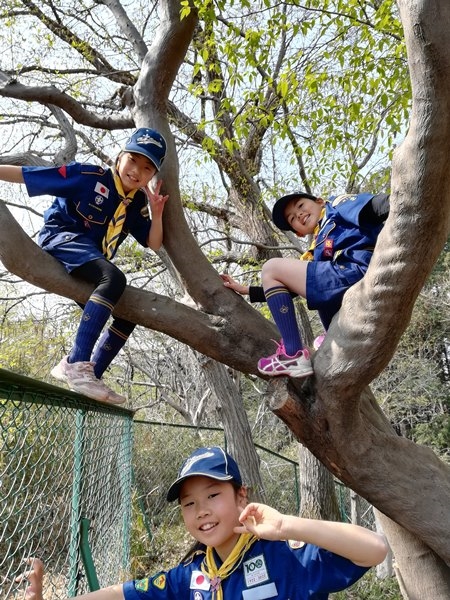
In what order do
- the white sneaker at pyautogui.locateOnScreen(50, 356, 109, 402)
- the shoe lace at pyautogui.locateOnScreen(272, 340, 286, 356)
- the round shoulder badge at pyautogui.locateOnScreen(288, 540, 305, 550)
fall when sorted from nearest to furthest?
the round shoulder badge at pyautogui.locateOnScreen(288, 540, 305, 550)
the white sneaker at pyautogui.locateOnScreen(50, 356, 109, 402)
the shoe lace at pyautogui.locateOnScreen(272, 340, 286, 356)

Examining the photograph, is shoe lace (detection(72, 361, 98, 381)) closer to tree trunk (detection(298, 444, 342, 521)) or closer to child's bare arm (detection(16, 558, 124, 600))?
child's bare arm (detection(16, 558, 124, 600))

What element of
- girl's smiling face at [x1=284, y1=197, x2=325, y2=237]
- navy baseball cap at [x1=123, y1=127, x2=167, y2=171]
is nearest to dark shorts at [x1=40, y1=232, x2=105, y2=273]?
navy baseball cap at [x1=123, y1=127, x2=167, y2=171]

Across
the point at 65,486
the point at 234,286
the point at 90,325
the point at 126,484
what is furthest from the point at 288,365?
the point at 126,484

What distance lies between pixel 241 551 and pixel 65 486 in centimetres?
127

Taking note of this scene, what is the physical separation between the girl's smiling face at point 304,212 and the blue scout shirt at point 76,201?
99cm

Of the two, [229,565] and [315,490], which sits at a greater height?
[315,490]

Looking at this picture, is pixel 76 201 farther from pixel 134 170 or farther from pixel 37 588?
pixel 37 588

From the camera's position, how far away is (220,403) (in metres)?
6.40

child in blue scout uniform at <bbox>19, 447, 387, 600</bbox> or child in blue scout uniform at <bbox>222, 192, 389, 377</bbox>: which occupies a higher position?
child in blue scout uniform at <bbox>222, 192, 389, 377</bbox>

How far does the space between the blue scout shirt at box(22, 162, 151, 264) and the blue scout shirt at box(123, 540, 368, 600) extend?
1.77 m

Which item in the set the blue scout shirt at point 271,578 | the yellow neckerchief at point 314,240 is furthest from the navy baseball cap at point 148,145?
the blue scout shirt at point 271,578

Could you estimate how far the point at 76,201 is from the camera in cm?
307

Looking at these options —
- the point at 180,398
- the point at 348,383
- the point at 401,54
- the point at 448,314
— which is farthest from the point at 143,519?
the point at 448,314

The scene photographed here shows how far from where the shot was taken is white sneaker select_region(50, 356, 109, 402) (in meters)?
2.63
